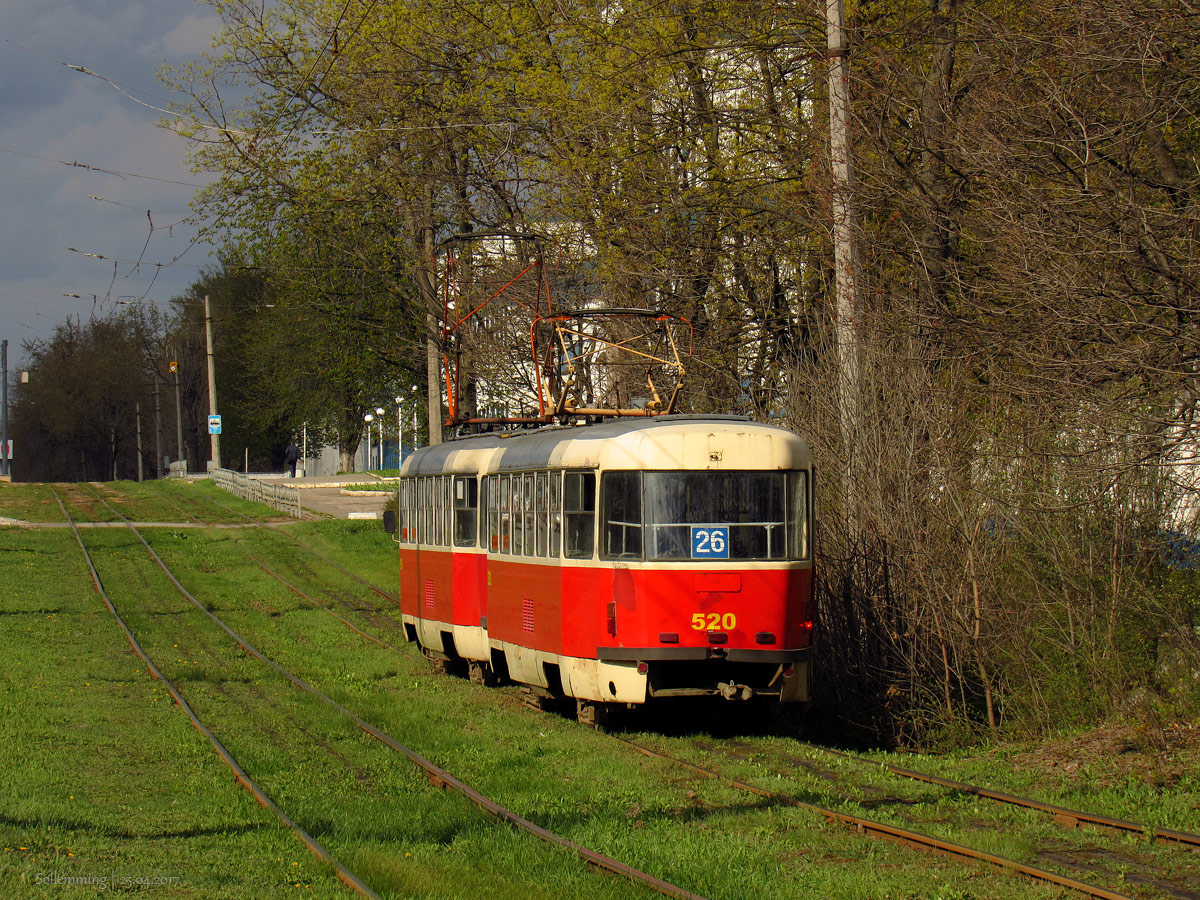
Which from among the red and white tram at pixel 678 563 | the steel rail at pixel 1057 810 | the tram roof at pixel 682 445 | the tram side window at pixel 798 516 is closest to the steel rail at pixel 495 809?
the red and white tram at pixel 678 563

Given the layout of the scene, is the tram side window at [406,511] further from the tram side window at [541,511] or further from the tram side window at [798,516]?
the tram side window at [798,516]

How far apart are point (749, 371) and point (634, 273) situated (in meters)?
2.46

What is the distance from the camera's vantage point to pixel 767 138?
63.9 feet

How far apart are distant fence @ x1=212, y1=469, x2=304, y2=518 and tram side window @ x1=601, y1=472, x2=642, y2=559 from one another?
95.7 ft

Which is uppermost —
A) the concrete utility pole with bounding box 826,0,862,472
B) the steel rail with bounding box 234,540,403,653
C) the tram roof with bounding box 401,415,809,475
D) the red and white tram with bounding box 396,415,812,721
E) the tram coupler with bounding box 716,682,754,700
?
the concrete utility pole with bounding box 826,0,862,472

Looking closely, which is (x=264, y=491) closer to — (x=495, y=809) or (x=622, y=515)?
(x=622, y=515)

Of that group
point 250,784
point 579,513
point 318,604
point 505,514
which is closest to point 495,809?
point 250,784

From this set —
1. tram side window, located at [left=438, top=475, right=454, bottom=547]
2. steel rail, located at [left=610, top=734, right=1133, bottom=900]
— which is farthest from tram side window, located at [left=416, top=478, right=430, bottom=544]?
steel rail, located at [left=610, top=734, right=1133, bottom=900]

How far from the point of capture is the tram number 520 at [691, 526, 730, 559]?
11.9 meters

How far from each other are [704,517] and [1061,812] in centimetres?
439

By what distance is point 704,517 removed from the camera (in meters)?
12.0

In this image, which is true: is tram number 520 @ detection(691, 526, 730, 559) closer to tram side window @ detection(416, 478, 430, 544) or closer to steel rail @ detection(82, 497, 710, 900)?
steel rail @ detection(82, 497, 710, 900)

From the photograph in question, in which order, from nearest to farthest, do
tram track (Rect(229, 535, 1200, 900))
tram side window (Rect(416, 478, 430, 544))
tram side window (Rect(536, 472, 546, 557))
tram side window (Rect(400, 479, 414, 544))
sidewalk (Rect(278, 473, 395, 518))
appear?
1. tram track (Rect(229, 535, 1200, 900))
2. tram side window (Rect(536, 472, 546, 557))
3. tram side window (Rect(416, 478, 430, 544))
4. tram side window (Rect(400, 479, 414, 544))
5. sidewalk (Rect(278, 473, 395, 518))

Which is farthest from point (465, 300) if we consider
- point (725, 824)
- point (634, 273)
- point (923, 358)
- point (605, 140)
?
point (725, 824)
